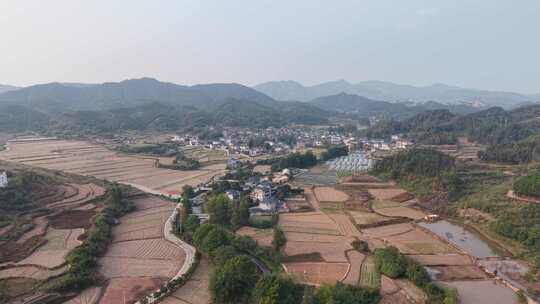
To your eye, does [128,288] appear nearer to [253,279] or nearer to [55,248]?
[253,279]

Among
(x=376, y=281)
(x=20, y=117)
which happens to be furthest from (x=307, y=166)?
(x=20, y=117)

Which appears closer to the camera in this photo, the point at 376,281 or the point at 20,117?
the point at 376,281

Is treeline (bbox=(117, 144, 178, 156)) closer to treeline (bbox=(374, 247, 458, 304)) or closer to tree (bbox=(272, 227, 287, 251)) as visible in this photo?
tree (bbox=(272, 227, 287, 251))

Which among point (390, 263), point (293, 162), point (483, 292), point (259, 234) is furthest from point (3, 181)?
point (483, 292)

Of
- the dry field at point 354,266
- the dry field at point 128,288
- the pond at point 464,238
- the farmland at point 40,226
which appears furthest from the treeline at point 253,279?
the pond at point 464,238

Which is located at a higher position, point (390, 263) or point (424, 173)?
point (424, 173)

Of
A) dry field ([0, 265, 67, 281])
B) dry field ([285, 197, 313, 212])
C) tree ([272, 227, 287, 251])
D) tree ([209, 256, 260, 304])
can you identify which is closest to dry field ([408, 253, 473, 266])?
tree ([272, 227, 287, 251])

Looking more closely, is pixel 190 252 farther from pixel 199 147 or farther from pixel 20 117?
pixel 20 117
